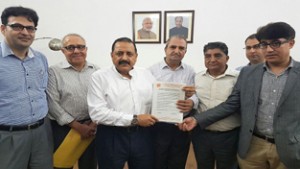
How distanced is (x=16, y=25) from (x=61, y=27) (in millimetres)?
2096

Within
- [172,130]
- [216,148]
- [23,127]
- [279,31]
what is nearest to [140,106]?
[172,130]

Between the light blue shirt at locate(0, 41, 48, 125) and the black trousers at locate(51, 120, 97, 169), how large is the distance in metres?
0.29

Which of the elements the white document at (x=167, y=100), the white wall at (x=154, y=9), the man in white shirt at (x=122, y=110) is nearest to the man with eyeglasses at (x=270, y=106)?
the white document at (x=167, y=100)

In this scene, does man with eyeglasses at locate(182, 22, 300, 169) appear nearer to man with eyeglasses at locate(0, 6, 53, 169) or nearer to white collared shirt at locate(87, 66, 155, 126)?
white collared shirt at locate(87, 66, 155, 126)

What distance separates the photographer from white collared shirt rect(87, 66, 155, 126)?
1.73 m

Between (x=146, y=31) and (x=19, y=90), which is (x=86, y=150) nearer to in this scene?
(x=19, y=90)

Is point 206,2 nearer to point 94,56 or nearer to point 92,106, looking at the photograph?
point 94,56

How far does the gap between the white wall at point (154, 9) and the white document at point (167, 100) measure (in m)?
1.71

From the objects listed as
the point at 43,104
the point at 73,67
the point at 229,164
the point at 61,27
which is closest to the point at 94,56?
the point at 61,27

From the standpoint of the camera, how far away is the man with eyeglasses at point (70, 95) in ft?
6.42

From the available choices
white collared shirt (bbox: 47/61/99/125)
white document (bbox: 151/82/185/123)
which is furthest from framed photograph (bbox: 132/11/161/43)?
white document (bbox: 151/82/185/123)

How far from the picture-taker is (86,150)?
2.14 metres

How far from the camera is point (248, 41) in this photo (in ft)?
8.23

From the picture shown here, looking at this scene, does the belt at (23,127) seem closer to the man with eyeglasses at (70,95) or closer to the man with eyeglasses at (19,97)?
the man with eyeglasses at (19,97)
